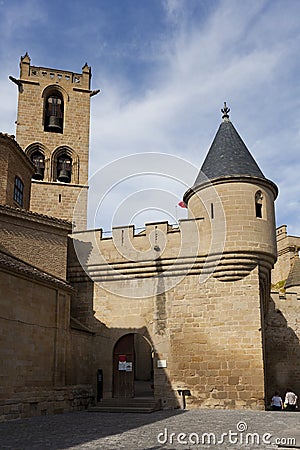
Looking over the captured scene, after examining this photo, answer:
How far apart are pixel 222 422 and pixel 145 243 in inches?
313

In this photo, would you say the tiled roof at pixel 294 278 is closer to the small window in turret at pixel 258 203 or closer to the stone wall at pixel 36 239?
the small window in turret at pixel 258 203

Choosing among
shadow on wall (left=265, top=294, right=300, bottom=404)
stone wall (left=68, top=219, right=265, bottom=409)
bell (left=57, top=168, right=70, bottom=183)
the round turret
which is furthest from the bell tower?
the round turret

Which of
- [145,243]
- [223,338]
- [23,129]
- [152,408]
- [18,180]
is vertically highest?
[23,129]

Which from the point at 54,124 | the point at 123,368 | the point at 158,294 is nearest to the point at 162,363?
the point at 123,368

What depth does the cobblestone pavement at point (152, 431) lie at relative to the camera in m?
8.85

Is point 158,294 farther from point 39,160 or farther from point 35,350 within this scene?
point 39,160

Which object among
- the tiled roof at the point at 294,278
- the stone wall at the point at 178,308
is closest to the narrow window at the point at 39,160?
the stone wall at the point at 178,308

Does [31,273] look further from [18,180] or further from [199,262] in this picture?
[18,180]

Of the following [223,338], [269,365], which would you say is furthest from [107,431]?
[269,365]

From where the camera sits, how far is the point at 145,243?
18.9 metres

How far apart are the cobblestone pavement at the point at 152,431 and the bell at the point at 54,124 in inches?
779

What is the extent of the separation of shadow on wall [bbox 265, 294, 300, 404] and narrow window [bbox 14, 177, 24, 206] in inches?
528

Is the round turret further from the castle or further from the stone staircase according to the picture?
the stone staircase

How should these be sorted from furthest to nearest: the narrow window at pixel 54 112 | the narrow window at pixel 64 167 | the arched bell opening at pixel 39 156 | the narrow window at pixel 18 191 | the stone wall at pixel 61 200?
1. the narrow window at pixel 54 112
2. the narrow window at pixel 64 167
3. the arched bell opening at pixel 39 156
4. the stone wall at pixel 61 200
5. the narrow window at pixel 18 191
